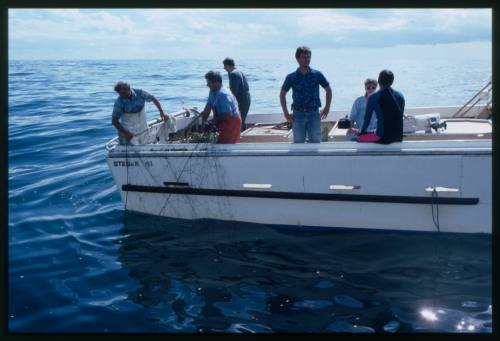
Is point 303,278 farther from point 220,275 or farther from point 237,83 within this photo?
point 237,83

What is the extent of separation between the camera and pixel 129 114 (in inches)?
291

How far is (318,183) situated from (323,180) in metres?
0.08

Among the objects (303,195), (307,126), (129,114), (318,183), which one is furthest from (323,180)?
(129,114)

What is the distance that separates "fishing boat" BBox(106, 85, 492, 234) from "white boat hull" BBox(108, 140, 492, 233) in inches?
0.5

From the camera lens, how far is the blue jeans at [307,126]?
6.92 meters

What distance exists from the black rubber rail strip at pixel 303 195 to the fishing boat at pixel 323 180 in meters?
0.01

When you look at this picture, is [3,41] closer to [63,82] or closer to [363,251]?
[363,251]

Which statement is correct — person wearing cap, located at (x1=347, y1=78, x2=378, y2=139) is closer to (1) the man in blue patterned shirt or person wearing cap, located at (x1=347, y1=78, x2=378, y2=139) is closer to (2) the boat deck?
(2) the boat deck

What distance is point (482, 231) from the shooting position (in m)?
6.37

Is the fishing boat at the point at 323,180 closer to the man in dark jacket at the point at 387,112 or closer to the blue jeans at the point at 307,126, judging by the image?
the man in dark jacket at the point at 387,112

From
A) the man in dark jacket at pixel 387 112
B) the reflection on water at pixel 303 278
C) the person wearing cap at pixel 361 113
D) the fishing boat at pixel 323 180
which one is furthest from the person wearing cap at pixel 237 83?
the man in dark jacket at pixel 387 112

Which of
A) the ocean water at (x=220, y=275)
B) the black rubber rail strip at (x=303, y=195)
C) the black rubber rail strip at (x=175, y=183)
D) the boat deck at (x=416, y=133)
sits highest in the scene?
the boat deck at (x=416, y=133)

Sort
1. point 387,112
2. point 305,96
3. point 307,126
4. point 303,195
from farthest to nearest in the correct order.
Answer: point 307,126, point 305,96, point 303,195, point 387,112

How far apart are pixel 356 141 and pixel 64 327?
13.4 ft
